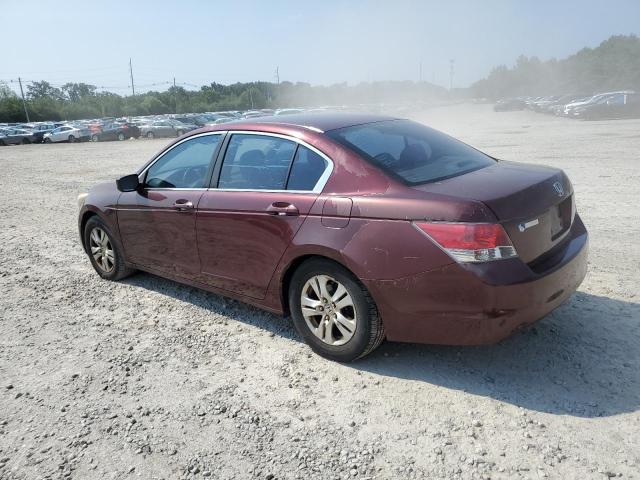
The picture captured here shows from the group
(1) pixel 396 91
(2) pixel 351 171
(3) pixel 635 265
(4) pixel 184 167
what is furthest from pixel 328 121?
(1) pixel 396 91

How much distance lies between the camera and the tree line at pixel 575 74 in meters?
59.2

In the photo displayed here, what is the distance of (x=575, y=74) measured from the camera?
71250 millimetres

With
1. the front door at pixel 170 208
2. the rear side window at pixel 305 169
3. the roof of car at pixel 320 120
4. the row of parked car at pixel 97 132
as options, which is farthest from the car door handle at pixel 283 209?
the row of parked car at pixel 97 132

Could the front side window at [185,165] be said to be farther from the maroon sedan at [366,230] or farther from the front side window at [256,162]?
the front side window at [256,162]

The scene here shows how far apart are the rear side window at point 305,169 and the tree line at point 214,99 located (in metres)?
73.9

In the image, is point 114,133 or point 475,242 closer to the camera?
point 475,242

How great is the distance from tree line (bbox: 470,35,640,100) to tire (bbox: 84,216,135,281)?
56712 mm

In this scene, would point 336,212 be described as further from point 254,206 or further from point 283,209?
point 254,206

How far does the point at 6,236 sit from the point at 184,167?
5.14m

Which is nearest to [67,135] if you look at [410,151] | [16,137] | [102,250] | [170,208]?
[16,137]

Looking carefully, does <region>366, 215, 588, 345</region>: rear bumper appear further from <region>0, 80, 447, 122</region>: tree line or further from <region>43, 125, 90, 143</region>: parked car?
<region>0, 80, 447, 122</region>: tree line

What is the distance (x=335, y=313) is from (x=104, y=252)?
125 inches

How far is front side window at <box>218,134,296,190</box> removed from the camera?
12.8 ft

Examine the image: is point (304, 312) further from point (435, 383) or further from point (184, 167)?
point (184, 167)
